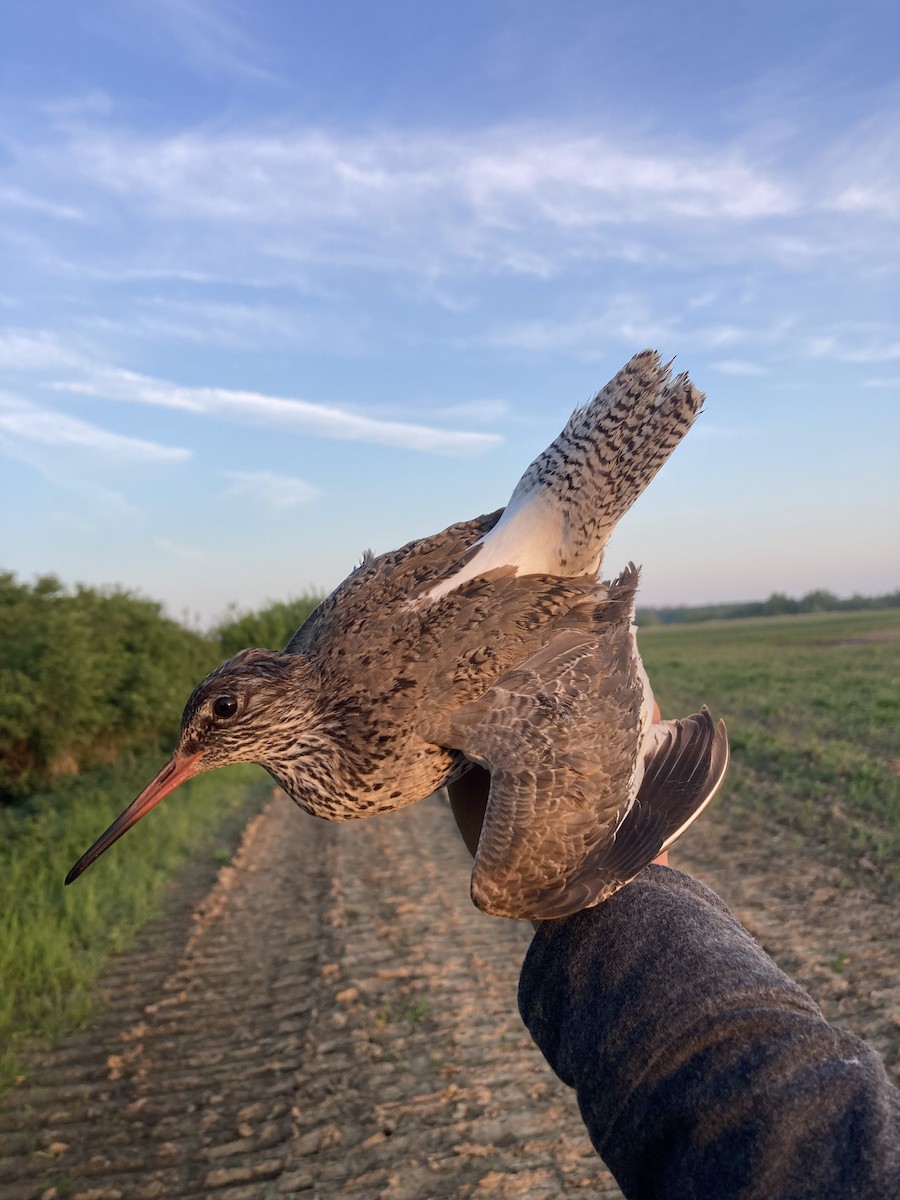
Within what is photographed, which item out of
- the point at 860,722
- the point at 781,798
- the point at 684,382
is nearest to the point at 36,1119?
the point at 684,382

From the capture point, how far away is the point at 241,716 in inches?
119

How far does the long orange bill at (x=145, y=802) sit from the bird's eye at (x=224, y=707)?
17 centimetres

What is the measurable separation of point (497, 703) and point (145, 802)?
113 cm

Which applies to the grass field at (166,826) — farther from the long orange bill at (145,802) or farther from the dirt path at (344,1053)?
the long orange bill at (145,802)

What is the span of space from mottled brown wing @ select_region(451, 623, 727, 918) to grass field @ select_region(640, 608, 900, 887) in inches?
251

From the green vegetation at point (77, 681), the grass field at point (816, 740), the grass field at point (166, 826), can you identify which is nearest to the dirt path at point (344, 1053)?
the grass field at point (166, 826)

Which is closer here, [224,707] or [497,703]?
[497,703]

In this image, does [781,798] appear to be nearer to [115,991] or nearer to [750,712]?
[115,991]

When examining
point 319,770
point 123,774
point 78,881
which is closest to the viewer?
point 319,770

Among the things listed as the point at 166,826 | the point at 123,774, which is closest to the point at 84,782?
the point at 123,774

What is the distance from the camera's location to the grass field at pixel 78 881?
22.0ft

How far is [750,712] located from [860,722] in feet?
11.8

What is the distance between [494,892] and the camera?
2.61 meters

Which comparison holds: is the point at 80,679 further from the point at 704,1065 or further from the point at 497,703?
the point at 704,1065
